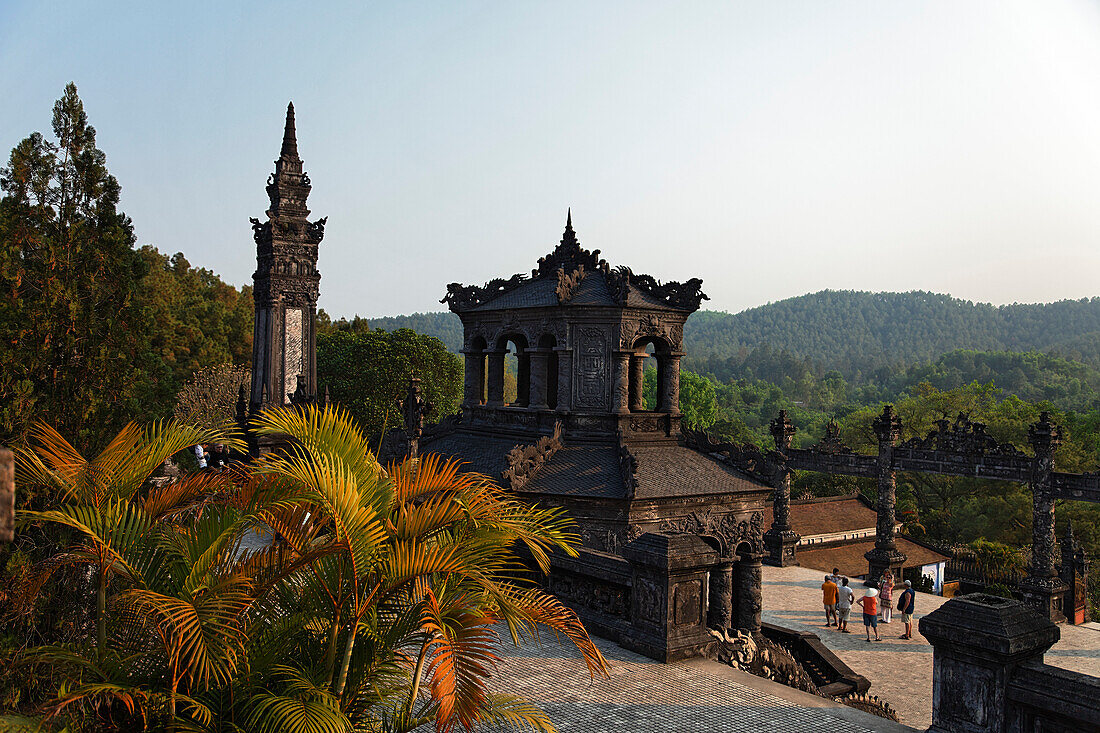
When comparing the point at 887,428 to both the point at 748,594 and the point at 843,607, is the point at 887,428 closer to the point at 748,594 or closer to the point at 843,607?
the point at 843,607

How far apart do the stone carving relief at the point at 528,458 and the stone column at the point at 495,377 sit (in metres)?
3.15

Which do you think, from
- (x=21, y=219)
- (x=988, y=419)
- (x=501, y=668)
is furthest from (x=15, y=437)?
(x=988, y=419)

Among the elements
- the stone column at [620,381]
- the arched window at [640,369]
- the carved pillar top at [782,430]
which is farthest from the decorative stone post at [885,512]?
the stone column at [620,381]

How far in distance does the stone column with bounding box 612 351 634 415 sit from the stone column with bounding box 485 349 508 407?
3.61 metres

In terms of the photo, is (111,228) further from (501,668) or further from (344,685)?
(501,668)

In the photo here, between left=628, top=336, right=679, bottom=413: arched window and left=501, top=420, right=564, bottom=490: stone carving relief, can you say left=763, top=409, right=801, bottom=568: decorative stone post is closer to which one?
left=628, top=336, right=679, bottom=413: arched window

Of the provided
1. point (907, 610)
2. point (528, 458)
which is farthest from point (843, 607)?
point (528, 458)

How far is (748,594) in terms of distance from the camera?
14344mm

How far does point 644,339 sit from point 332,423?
47.6 feet

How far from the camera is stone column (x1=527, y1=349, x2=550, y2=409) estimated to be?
19375mm

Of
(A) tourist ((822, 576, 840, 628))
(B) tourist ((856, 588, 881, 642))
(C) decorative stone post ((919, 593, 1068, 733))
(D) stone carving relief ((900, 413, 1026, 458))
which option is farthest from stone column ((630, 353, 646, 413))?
(C) decorative stone post ((919, 593, 1068, 733))

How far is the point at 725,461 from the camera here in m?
18.9

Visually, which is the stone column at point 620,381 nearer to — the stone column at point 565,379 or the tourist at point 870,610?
the stone column at point 565,379

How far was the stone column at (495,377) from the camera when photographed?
68.9 feet
